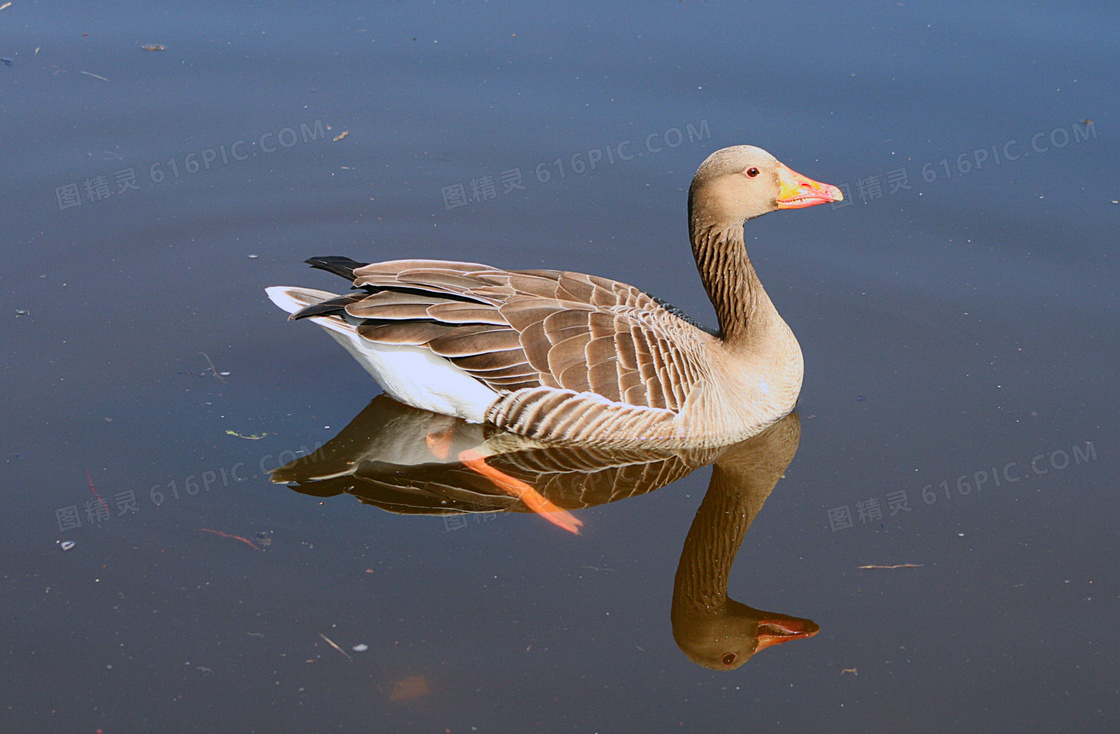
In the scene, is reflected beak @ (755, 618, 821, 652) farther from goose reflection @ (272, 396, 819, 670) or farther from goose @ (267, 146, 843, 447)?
goose @ (267, 146, 843, 447)

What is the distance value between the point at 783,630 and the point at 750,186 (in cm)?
258

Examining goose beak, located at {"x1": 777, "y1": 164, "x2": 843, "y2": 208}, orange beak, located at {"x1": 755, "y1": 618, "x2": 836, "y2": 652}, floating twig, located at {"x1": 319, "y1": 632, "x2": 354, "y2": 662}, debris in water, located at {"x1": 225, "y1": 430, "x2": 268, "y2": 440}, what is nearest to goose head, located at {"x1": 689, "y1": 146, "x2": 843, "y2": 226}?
goose beak, located at {"x1": 777, "y1": 164, "x2": 843, "y2": 208}

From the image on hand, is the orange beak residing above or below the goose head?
below

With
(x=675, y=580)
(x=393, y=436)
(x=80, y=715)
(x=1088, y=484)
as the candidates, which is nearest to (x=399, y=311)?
(x=393, y=436)

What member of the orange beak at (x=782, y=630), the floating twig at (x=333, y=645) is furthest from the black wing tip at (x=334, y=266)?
the orange beak at (x=782, y=630)

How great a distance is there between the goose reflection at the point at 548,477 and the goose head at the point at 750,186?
1.32 metres

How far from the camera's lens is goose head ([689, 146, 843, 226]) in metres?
6.21

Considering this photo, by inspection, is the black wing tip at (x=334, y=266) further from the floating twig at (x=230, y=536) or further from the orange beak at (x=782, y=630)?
the orange beak at (x=782, y=630)

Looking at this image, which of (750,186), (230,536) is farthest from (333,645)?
(750,186)

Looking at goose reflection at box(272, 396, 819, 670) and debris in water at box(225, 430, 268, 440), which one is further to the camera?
debris in water at box(225, 430, 268, 440)

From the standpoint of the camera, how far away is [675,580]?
5.34m

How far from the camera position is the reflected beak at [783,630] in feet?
16.3

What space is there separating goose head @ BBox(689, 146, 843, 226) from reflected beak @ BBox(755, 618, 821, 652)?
2443mm

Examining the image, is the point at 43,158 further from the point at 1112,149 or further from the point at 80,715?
the point at 1112,149
